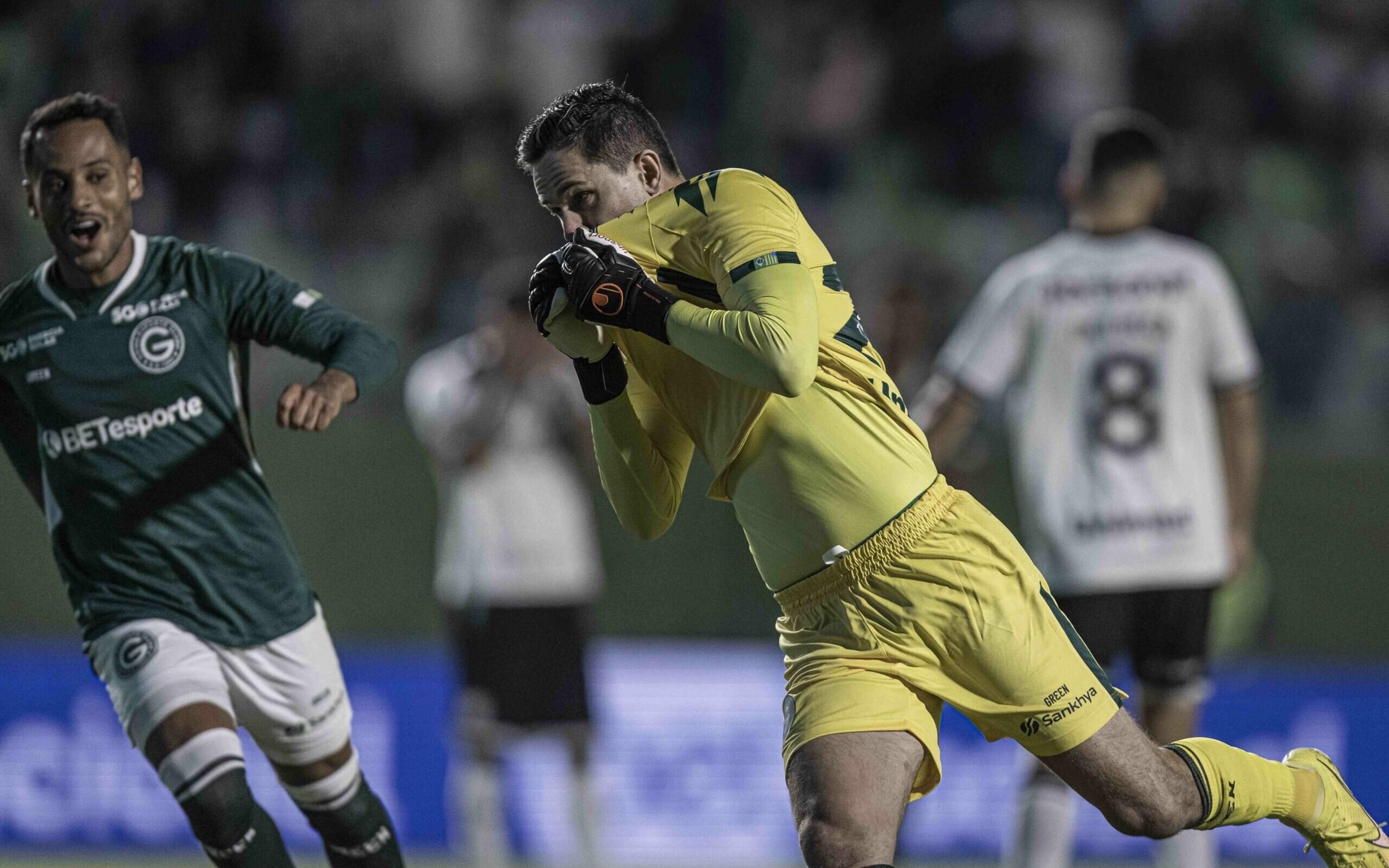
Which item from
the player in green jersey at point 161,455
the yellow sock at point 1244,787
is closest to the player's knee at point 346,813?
the player in green jersey at point 161,455

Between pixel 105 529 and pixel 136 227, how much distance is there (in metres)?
6.35

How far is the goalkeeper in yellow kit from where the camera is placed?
3582 mm

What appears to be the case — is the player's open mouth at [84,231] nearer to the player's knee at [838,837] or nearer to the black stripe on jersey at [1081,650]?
the player's knee at [838,837]

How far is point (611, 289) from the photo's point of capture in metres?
3.46

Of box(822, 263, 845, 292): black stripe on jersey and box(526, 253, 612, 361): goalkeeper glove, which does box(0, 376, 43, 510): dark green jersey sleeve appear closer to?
box(526, 253, 612, 361): goalkeeper glove

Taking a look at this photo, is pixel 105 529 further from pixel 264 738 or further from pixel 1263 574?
pixel 1263 574

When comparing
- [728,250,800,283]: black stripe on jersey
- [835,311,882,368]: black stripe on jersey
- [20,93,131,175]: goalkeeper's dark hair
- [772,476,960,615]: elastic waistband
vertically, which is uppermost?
[20,93,131,175]: goalkeeper's dark hair

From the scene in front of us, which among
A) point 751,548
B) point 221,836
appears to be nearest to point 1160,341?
point 751,548

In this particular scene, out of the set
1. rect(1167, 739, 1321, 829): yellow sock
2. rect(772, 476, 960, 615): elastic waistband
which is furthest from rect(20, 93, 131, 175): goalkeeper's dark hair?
rect(1167, 739, 1321, 829): yellow sock

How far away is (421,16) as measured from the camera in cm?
1164

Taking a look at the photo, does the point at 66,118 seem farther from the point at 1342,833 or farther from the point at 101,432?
the point at 1342,833

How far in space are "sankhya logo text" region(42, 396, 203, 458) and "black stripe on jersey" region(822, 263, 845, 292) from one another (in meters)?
1.79

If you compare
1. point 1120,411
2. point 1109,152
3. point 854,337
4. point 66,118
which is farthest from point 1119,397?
point 66,118

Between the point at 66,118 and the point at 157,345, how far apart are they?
0.65 meters
